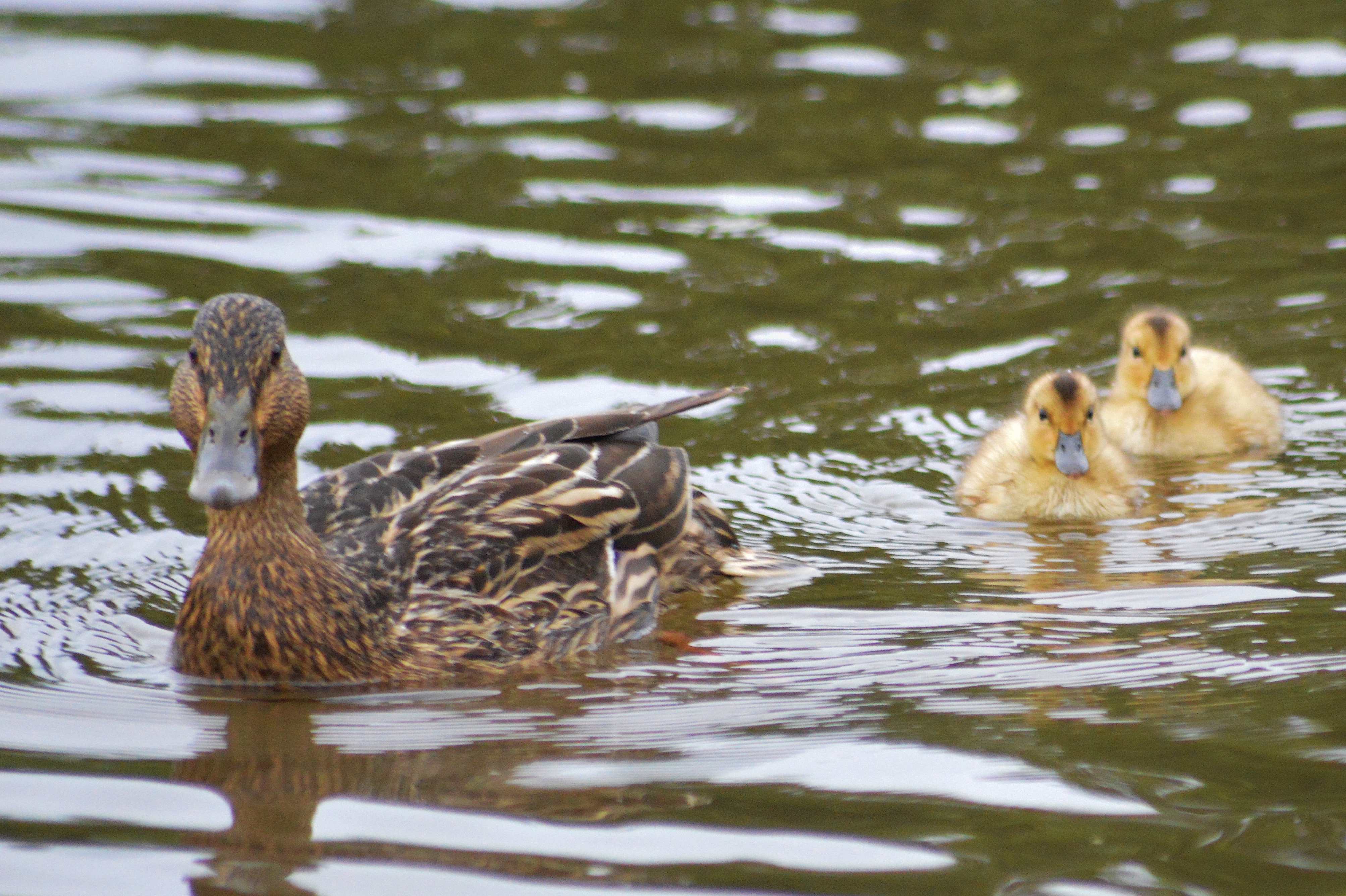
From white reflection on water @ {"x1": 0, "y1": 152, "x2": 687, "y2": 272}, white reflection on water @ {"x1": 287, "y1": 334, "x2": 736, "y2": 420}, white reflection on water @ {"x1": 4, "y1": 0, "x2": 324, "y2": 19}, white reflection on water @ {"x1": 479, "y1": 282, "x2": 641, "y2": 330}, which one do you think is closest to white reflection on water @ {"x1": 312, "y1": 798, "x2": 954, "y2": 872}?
white reflection on water @ {"x1": 287, "y1": 334, "x2": 736, "y2": 420}

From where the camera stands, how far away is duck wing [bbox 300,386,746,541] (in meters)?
4.95

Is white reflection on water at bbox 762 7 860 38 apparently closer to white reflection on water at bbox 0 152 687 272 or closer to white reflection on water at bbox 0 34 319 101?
white reflection on water at bbox 0 34 319 101

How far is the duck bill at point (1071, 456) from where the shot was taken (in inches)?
232

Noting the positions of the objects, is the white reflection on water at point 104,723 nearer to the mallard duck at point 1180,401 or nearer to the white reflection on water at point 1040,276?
the mallard duck at point 1180,401

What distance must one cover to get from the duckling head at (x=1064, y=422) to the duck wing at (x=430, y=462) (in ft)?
4.10

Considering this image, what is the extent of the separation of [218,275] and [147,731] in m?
4.04

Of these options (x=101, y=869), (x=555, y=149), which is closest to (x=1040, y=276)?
(x=555, y=149)

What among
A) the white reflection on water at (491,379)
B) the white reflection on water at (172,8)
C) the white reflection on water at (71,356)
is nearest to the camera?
the white reflection on water at (491,379)

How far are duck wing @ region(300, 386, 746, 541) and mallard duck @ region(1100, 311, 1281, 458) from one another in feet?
6.65

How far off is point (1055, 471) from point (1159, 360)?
87 centimetres

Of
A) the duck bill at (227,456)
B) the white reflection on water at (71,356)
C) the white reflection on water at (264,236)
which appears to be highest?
the white reflection on water at (264,236)

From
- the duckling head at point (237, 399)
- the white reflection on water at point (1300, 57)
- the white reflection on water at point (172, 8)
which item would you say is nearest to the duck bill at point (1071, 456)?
the duckling head at point (237, 399)

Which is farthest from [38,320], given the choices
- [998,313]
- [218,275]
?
[998,313]

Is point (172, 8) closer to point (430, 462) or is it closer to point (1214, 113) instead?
point (1214, 113)
